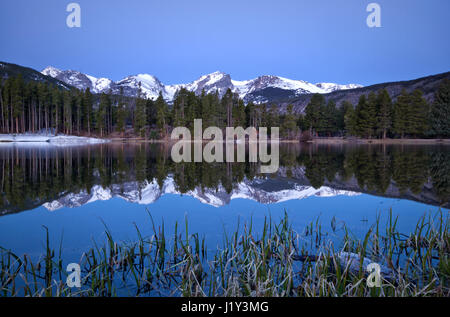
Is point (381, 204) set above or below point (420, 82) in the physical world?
below

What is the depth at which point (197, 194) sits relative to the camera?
10.1 meters

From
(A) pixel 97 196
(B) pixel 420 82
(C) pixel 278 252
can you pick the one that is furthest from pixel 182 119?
(B) pixel 420 82

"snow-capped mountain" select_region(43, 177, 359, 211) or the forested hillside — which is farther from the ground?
the forested hillside

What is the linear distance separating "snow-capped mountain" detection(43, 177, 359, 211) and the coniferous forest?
67518 millimetres

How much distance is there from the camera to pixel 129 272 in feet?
14.5

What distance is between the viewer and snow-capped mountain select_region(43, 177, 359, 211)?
8.85 metres

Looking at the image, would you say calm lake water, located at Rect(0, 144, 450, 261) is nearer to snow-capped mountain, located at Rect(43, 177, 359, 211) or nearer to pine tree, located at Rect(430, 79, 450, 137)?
snow-capped mountain, located at Rect(43, 177, 359, 211)

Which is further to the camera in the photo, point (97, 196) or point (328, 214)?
point (97, 196)

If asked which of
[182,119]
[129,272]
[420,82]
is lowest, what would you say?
[129,272]

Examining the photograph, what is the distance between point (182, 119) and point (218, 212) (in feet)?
234

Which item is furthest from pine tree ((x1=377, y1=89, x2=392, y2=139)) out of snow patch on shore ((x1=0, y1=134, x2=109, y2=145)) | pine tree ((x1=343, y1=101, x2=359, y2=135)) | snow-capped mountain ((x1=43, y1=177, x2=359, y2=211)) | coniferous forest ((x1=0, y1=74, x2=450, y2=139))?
snow-capped mountain ((x1=43, y1=177, x2=359, y2=211))

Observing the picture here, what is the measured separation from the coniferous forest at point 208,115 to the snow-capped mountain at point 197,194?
222 feet

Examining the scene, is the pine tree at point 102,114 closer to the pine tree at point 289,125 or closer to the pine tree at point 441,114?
the pine tree at point 289,125
